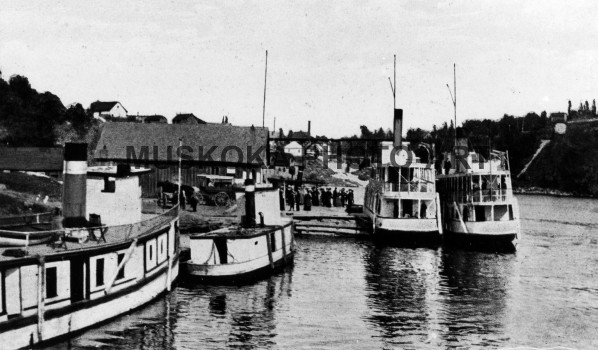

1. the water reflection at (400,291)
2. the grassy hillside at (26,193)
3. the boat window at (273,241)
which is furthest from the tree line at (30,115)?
the boat window at (273,241)

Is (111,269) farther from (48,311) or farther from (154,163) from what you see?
(154,163)

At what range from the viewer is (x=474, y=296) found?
32.1m

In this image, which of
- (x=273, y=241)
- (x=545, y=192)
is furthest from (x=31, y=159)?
(x=545, y=192)

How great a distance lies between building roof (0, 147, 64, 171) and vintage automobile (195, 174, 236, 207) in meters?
12.6

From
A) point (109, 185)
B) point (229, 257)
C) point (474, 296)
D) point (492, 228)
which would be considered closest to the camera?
point (109, 185)

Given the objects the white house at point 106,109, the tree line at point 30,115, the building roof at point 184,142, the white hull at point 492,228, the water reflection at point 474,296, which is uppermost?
the white house at point 106,109

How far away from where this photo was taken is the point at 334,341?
22859 mm

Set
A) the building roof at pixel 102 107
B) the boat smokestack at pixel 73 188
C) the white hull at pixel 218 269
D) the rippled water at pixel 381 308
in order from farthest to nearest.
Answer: the building roof at pixel 102 107, the white hull at pixel 218 269, the rippled water at pixel 381 308, the boat smokestack at pixel 73 188

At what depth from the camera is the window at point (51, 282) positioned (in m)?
18.8

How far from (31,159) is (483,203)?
39.0 meters

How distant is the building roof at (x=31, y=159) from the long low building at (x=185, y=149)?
3856 millimetres

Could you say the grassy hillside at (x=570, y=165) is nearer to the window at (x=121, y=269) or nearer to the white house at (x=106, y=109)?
Result: the white house at (x=106, y=109)

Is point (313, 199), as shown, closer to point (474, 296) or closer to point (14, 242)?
point (474, 296)

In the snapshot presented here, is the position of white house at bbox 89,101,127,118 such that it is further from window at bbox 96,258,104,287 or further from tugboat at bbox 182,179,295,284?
window at bbox 96,258,104,287
